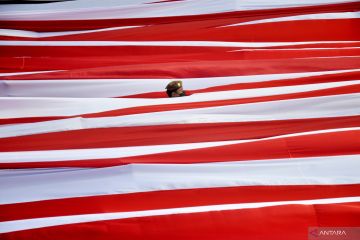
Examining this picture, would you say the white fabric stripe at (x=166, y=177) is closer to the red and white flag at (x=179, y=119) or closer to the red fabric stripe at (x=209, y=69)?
the red and white flag at (x=179, y=119)

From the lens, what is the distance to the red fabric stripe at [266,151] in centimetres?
247

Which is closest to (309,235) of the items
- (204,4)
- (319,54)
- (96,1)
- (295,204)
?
(295,204)

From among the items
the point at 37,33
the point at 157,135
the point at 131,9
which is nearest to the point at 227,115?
the point at 157,135

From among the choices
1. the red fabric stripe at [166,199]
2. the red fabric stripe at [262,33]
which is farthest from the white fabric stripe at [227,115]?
the red fabric stripe at [262,33]

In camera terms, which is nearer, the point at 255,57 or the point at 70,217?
the point at 70,217

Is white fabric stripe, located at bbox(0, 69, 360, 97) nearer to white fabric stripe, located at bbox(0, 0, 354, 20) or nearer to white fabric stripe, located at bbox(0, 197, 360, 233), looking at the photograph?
white fabric stripe, located at bbox(0, 0, 354, 20)

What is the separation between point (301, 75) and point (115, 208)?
1.27m

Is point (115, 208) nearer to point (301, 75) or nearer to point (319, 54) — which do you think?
point (301, 75)

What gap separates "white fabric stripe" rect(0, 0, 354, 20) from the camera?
11.0ft

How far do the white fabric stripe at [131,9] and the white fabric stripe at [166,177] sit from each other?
1233 mm

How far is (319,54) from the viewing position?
312cm

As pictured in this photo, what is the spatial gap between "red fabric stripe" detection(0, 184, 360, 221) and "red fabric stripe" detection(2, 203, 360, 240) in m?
0.07

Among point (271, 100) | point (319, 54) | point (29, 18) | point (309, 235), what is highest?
point (29, 18)

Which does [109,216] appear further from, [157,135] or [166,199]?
[157,135]
